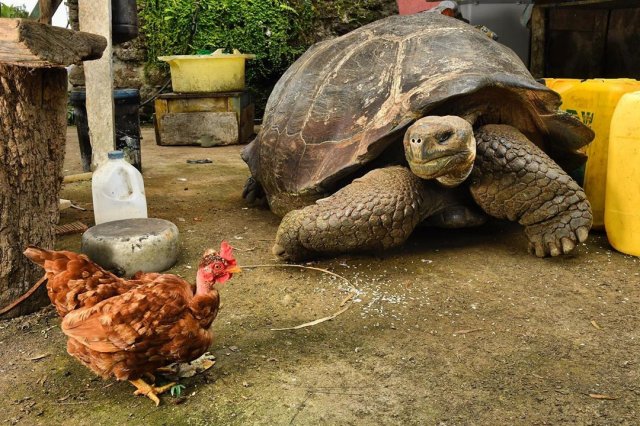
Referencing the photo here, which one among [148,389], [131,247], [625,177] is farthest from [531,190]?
[148,389]

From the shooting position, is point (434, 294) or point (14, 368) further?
point (434, 294)

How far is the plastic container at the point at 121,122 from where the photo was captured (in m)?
5.21

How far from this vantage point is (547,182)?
3025 millimetres

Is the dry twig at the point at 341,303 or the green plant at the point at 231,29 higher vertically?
the green plant at the point at 231,29

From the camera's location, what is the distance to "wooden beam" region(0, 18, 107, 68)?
1965mm

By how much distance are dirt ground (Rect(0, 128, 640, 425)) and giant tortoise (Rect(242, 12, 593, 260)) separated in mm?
223

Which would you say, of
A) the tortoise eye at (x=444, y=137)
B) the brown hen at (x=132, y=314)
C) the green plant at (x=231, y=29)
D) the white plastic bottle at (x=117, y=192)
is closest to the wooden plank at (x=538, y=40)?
the green plant at (x=231, y=29)

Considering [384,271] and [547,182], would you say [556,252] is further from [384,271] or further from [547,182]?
[384,271]

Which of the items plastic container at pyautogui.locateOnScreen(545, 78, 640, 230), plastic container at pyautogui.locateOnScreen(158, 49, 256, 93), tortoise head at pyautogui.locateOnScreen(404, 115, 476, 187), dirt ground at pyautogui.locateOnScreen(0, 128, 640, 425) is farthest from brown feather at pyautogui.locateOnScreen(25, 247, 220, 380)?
plastic container at pyautogui.locateOnScreen(158, 49, 256, 93)

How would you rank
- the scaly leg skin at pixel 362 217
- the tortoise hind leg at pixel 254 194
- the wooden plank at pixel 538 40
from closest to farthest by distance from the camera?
the scaly leg skin at pixel 362 217
the tortoise hind leg at pixel 254 194
the wooden plank at pixel 538 40

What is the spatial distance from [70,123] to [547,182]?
7598mm

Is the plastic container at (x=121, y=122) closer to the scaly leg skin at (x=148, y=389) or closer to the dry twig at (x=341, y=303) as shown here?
the dry twig at (x=341, y=303)

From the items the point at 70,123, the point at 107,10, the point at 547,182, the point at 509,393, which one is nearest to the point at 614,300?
the point at 547,182

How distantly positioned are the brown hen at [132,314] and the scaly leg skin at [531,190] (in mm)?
1602
